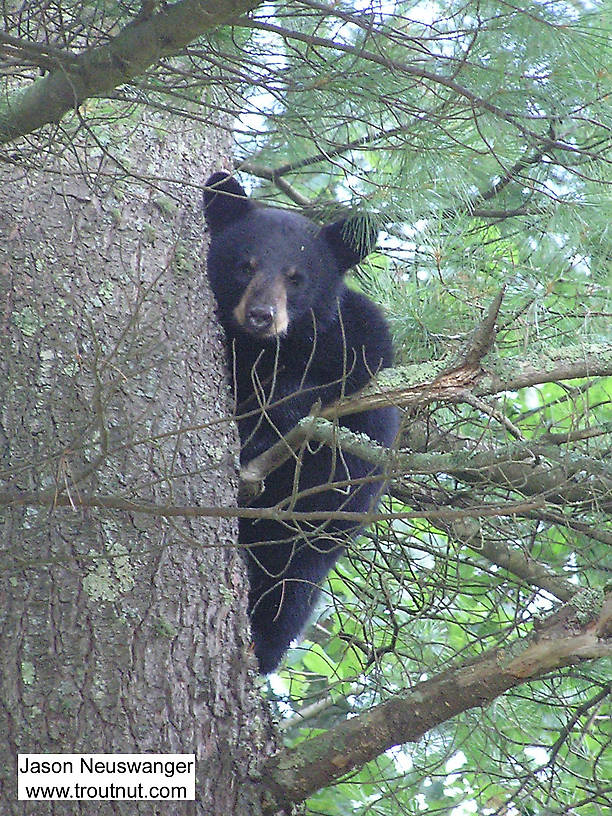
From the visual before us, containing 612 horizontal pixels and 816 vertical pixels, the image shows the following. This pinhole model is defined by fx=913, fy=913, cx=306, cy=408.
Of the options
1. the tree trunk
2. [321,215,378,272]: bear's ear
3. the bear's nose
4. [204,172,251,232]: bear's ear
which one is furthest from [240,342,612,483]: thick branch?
[204,172,251,232]: bear's ear

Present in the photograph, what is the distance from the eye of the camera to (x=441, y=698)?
2105 mm

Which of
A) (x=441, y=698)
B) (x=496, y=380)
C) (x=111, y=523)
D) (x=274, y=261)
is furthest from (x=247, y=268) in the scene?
(x=441, y=698)

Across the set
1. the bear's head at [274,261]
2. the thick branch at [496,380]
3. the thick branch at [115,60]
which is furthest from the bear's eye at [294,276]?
the thick branch at [115,60]

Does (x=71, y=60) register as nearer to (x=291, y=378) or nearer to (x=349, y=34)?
(x=349, y=34)

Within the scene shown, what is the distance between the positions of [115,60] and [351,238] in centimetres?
187

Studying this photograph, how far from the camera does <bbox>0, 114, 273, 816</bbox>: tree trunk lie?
2025 mm

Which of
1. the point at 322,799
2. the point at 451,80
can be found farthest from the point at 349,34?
the point at 322,799

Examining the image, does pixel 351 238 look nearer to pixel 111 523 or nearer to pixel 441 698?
pixel 111 523

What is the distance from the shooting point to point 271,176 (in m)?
3.78

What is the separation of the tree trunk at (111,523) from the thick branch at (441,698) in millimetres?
100

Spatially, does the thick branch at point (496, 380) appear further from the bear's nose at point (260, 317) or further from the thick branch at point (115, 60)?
the thick branch at point (115, 60)

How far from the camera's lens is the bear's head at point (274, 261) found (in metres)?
3.35

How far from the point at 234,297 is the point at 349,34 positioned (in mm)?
1271

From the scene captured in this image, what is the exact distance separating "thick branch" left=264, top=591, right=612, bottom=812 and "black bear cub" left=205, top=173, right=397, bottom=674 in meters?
1.21
